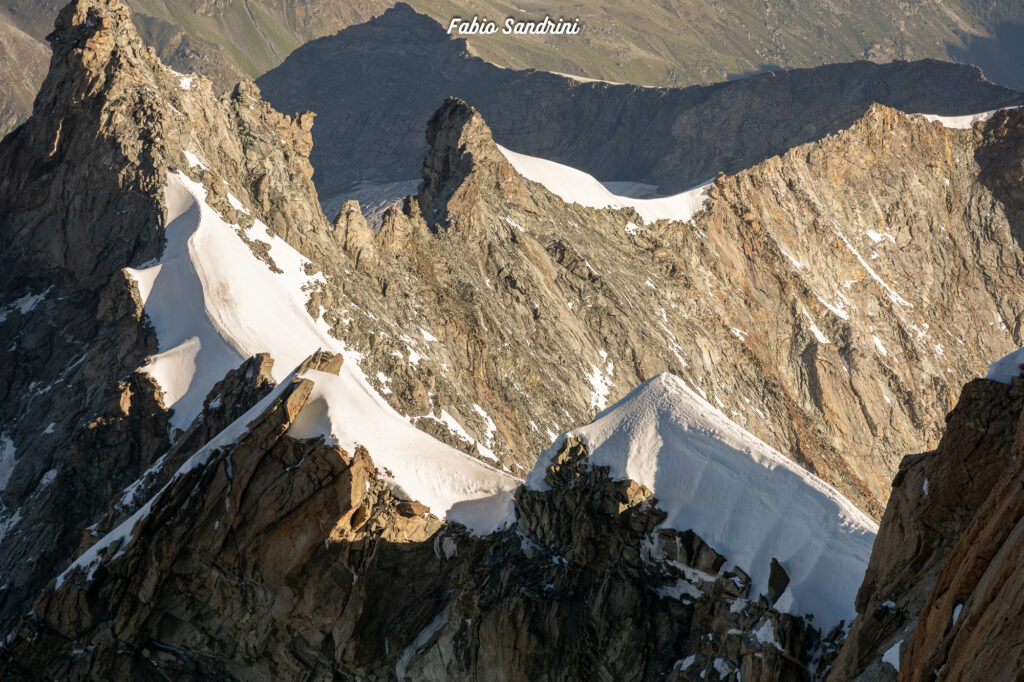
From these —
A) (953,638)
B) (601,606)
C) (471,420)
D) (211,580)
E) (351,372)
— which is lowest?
(471,420)

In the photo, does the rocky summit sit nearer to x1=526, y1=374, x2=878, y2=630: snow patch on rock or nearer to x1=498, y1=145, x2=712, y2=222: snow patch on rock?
x1=526, y1=374, x2=878, y2=630: snow patch on rock

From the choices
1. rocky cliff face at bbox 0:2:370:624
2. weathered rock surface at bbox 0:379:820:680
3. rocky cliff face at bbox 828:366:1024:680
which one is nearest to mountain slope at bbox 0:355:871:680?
weathered rock surface at bbox 0:379:820:680

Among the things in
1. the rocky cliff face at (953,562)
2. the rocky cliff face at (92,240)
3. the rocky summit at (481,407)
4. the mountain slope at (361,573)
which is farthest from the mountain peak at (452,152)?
the rocky cliff face at (953,562)

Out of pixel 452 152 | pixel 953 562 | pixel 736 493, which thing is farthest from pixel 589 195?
pixel 953 562

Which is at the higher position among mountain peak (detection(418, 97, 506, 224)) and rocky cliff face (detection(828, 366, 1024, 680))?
rocky cliff face (detection(828, 366, 1024, 680))

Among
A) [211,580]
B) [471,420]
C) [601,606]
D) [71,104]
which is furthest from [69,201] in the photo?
[601,606]

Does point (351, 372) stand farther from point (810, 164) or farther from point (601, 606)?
point (810, 164)

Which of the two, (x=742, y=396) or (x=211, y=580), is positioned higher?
(x=211, y=580)

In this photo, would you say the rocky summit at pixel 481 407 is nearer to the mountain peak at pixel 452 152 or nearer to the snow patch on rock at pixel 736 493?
the snow patch on rock at pixel 736 493
